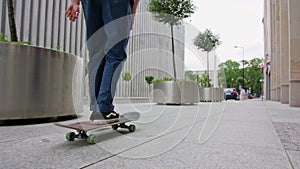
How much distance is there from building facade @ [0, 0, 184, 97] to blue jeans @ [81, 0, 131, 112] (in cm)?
169

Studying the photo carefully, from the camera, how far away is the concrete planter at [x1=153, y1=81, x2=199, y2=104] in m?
6.49

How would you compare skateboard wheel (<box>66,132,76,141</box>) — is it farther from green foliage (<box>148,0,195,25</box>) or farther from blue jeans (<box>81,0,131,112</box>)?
green foliage (<box>148,0,195,25</box>)

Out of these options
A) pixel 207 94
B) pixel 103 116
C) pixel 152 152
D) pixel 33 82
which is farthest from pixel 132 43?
pixel 207 94

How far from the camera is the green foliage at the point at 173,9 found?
669 centimetres

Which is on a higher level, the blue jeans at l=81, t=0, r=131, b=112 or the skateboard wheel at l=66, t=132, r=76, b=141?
the blue jeans at l=81, t=0, r=131, b=112

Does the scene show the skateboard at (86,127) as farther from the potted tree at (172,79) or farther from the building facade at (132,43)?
the potted tree at (172,79)

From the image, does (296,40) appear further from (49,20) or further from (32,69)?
(49,20)

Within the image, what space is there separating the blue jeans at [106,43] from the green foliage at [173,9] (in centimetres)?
503

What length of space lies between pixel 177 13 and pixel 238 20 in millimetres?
3146

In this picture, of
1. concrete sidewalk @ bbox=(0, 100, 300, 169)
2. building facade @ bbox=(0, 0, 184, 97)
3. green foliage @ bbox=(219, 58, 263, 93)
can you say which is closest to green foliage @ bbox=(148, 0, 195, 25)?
building facade @ bbox=(0, 0, 184, 97)

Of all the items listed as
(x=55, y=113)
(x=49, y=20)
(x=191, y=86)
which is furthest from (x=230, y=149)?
Result: (x=49, y=20)

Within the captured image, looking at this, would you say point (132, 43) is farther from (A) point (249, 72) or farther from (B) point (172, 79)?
(A) point (249, 72)

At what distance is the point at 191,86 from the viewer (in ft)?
22.9

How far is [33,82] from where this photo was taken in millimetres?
2225
